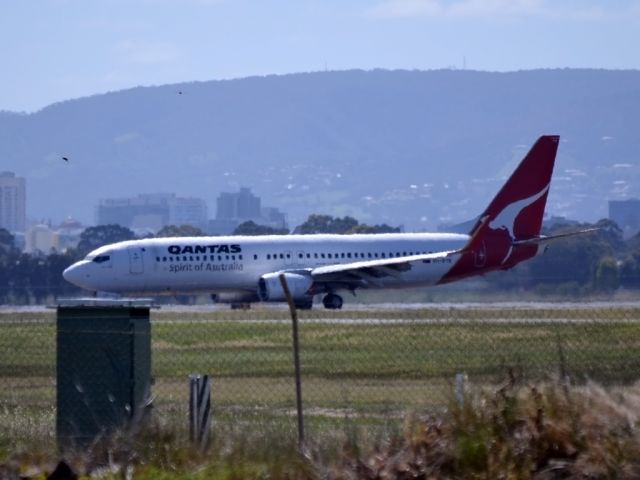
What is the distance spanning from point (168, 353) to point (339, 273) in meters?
21.7

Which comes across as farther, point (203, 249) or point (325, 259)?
point (325, 259)

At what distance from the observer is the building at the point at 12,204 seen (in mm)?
176250

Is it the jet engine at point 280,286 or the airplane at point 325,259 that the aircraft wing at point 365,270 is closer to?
the airplane at point 325,259

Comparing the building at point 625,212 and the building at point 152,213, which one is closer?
the building at point 625,212

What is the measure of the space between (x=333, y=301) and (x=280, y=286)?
202 centimetres

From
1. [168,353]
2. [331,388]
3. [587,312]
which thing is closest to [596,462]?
[331,388]

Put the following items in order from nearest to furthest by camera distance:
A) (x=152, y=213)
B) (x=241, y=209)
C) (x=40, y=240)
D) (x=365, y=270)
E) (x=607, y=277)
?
(x=365, y=270) < (x=607, y=277) < (x=40, y=240) < (x=152, y=213) < (x=241, y=209)

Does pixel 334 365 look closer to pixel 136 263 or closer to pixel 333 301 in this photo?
pixel 136 263

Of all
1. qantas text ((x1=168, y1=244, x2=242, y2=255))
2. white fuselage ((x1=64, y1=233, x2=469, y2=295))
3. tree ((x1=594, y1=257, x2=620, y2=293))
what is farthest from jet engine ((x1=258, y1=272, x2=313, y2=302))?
tree ((x1=594, y1=257, x2=620, y2=293))

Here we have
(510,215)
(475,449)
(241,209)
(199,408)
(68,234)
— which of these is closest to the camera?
(475,449)

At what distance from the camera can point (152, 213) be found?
178 m

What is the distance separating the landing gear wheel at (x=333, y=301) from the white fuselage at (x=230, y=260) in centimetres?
143

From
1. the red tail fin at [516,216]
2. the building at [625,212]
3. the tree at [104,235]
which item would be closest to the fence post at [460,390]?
the red tail fin at [516,216]

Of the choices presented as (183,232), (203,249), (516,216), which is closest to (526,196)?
(516,216)
